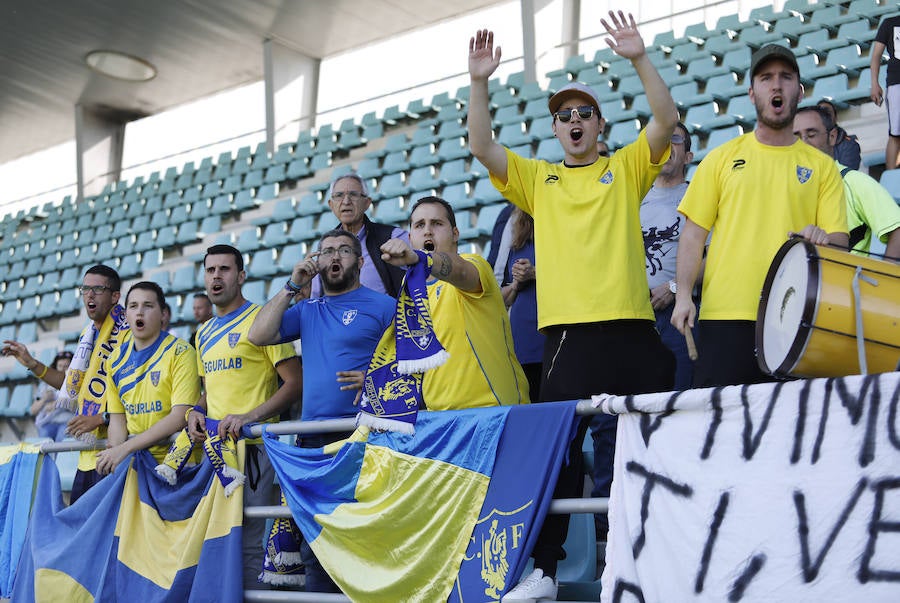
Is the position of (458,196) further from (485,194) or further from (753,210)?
(753,210)

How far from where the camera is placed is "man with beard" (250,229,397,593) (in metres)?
3.59

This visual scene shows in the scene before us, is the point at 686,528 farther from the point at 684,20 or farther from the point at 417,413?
the point at 684,20

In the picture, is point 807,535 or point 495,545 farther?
point 495,545

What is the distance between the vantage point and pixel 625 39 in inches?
122

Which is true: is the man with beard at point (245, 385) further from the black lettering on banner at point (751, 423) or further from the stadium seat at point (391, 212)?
the stadium seat at point (391, 212)

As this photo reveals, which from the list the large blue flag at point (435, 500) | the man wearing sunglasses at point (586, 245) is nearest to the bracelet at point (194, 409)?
the large blue flag at point (435, 500)

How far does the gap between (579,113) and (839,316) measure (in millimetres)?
1227

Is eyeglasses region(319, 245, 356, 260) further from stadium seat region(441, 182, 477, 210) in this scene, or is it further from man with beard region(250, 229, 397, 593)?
stadium seat region(441, 182, 477, 210)

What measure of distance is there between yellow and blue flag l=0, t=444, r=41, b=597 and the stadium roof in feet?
29.5

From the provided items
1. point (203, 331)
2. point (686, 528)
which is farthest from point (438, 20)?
point (686, 528)

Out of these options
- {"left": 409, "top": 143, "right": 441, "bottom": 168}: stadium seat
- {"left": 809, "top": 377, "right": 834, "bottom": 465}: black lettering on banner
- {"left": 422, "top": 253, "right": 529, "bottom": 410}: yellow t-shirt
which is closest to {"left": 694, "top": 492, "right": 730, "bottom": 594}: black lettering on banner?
{"left": 809, "top": 377, "right": 834, "bottom": 465}: black lettering on banner

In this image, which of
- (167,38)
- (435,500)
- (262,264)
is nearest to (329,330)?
(435,500)

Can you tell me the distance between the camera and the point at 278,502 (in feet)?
13.5

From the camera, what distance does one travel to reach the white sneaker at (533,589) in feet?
8.79
